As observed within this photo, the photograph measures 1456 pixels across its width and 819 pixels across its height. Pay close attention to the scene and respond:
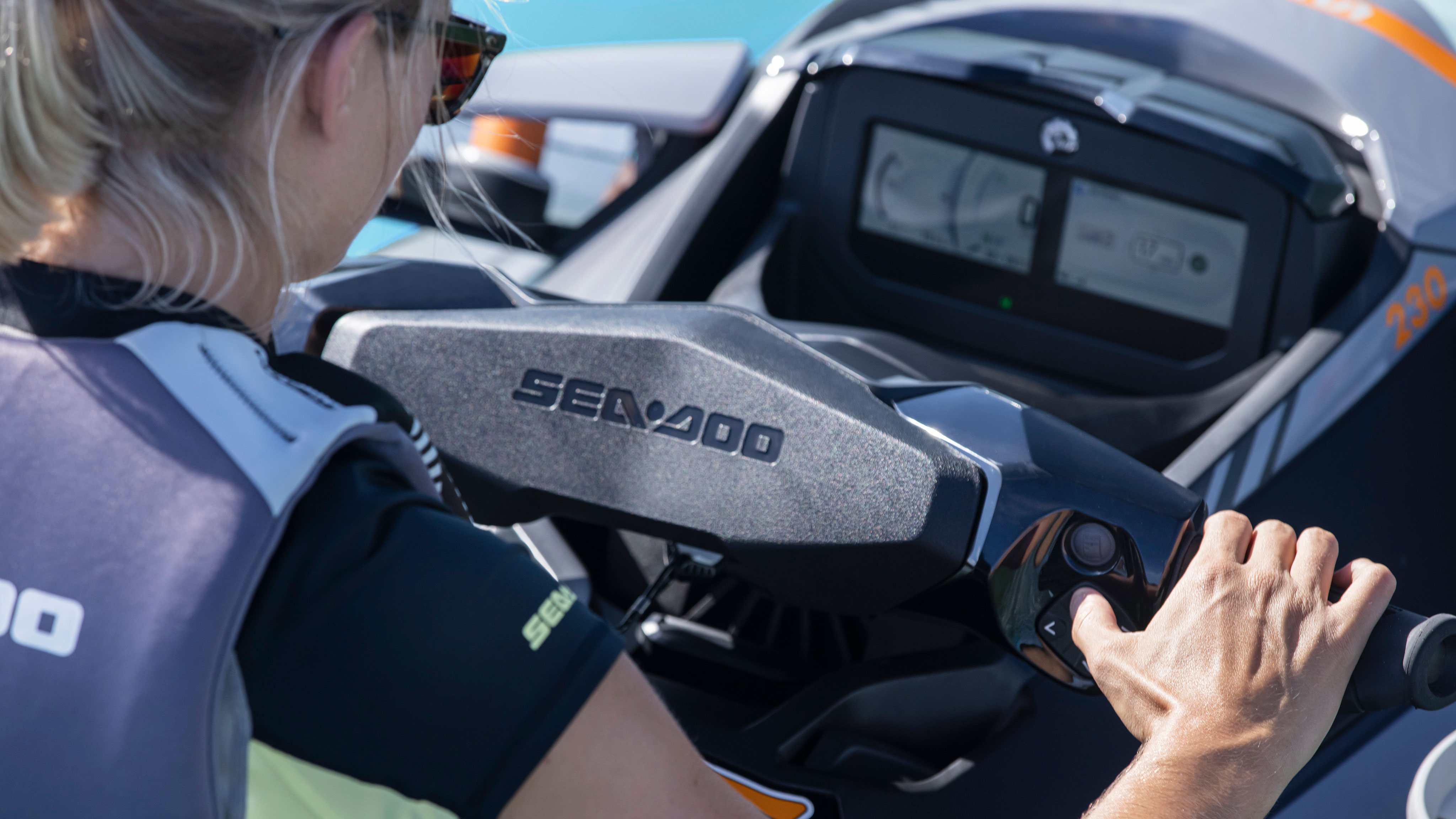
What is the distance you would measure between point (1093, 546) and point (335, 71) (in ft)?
2.21

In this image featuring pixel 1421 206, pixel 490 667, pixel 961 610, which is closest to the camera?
pixel 490 667

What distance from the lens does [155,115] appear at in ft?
2.32

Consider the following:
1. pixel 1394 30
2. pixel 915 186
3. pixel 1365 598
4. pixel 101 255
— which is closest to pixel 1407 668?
pixel 1365 598

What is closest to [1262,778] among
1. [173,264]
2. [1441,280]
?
[173,264]

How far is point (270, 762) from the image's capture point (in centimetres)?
71

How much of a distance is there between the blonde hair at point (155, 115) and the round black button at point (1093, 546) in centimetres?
65

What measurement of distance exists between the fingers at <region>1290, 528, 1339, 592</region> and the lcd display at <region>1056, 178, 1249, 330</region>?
0.78 m

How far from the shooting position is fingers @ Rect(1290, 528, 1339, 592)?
0.92m

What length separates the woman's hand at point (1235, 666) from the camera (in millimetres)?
823

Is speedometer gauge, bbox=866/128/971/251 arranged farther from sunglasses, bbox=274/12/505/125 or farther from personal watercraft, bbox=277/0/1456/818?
sunglasses, bbox=274/12/505/125

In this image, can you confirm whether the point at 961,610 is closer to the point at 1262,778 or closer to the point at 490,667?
the point at 1262,778

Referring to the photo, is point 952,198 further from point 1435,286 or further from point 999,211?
point 1435,286

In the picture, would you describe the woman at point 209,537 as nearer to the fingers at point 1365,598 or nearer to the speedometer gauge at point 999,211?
the fingers at point 1365,598

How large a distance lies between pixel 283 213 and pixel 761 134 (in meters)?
1.27
